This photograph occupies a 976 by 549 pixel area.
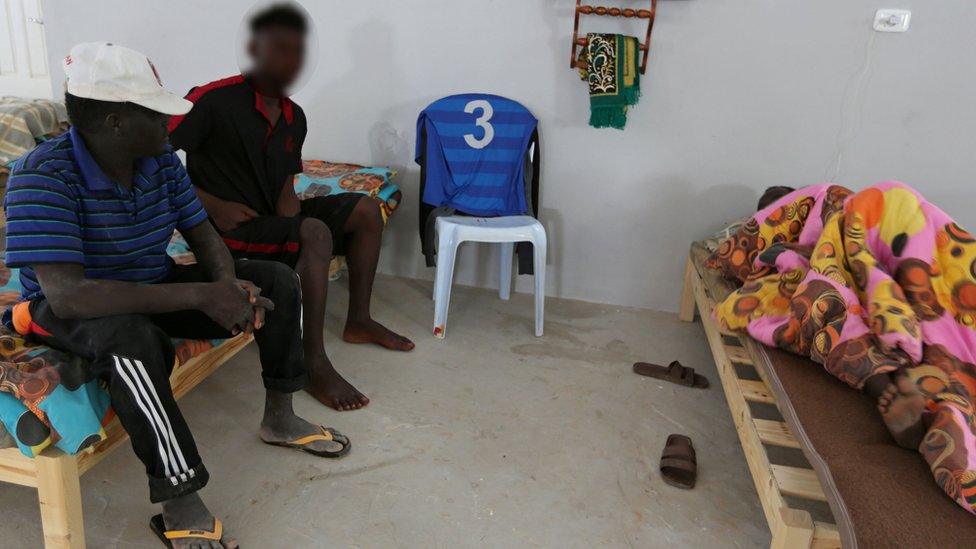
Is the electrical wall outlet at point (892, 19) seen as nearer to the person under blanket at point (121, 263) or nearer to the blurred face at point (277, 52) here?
the blurred face at point (277, 52)

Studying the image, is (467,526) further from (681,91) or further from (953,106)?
(953,106)

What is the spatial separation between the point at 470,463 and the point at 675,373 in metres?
0.89

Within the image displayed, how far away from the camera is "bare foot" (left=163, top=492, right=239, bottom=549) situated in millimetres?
1515

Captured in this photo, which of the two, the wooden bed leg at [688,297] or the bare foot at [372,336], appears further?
the wooden bed leg at [688,297]

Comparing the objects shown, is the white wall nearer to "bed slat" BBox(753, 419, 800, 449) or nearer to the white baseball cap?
"bed slat" BBox(753, 419, 800, 449)

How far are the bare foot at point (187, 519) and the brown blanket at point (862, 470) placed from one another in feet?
4.11

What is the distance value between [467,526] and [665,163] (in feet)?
5.99

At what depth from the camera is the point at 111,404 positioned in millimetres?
1442

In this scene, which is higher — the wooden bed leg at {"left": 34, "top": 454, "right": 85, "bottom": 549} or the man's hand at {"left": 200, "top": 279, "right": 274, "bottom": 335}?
the man's hand at {"left": 200, "top": 279, "right": 274, "bottom": 335}

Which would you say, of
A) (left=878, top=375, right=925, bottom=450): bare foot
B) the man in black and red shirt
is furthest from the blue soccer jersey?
(left=878, top=375, right=925, bottom=450): bare foot

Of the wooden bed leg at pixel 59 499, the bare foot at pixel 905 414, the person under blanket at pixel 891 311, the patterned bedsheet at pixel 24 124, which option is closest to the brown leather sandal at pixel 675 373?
the person under blanket at pixel 891 311

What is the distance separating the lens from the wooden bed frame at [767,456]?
131 cm

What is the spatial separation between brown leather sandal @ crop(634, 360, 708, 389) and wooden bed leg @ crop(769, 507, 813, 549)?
1099 mm

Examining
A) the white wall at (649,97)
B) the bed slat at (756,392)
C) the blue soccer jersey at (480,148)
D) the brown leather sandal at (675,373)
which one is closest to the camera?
the bed slat at (756,392)
